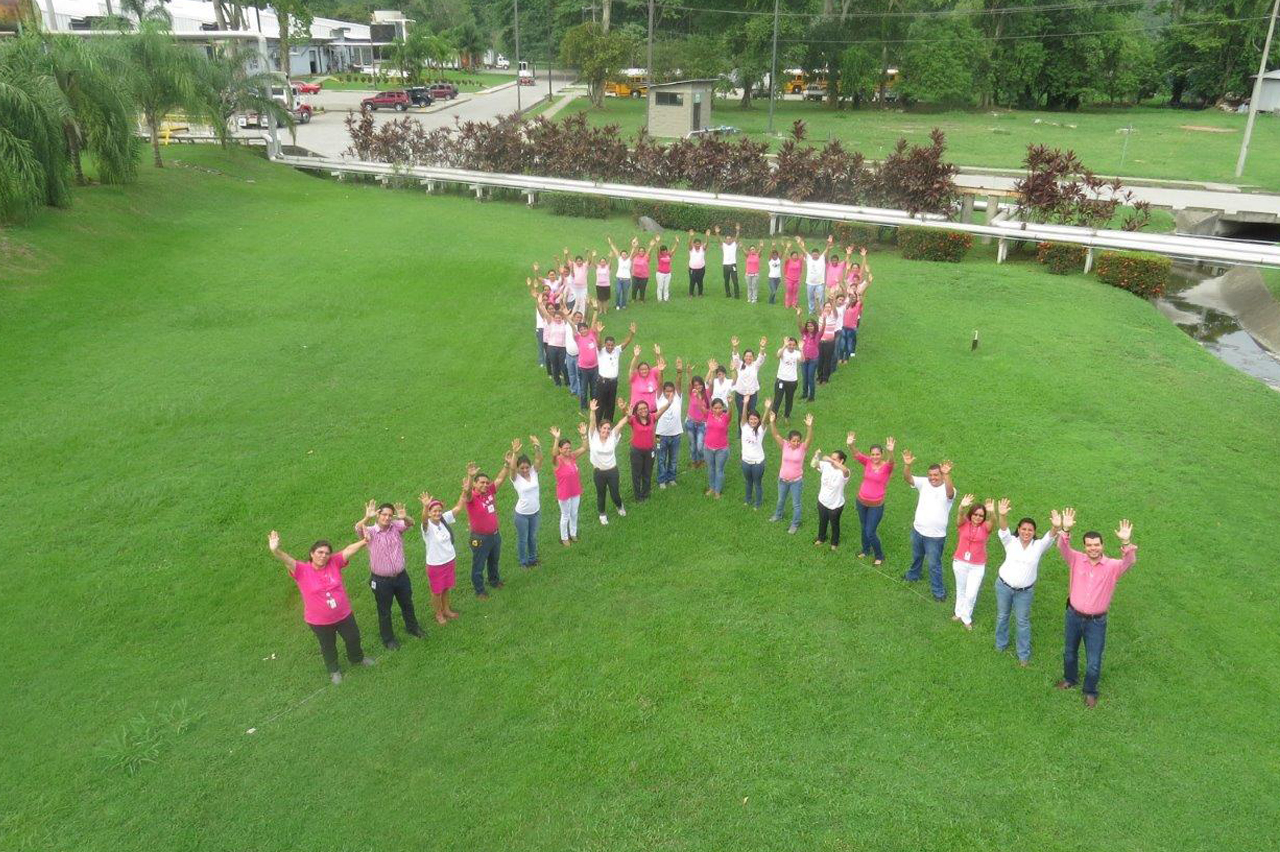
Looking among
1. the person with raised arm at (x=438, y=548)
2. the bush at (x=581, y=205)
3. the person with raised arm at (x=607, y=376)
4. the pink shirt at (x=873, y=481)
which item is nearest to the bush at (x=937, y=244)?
the bush at (x=581, y=205)

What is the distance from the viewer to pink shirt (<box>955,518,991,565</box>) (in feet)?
25.9

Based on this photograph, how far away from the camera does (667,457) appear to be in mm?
10891

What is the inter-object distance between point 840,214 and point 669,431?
49.9 ft

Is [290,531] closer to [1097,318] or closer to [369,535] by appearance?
[369,535]

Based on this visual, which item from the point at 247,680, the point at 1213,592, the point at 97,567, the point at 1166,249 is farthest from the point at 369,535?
the point at 1166,249

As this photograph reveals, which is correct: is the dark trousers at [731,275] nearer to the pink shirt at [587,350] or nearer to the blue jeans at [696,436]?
the pink shirt at [587,350]

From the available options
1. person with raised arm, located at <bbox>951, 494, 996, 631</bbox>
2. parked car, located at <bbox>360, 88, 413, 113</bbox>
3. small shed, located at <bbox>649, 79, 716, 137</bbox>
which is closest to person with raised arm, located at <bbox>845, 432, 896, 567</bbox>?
person with raised arm, located at <bbox>951, 494, 996, 631</bbox>

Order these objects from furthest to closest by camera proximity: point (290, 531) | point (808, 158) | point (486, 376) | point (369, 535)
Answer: point (808, 158), point (486, 376), point (290, 531), point (369, 535)

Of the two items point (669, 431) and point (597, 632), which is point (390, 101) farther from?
point (597, 632)

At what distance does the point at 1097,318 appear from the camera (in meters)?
17.1

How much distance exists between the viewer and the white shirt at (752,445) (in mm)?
10016

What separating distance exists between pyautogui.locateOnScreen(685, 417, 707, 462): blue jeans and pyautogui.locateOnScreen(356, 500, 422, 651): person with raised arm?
437 centimetres

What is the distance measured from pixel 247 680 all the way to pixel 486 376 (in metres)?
7.28

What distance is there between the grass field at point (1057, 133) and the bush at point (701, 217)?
14570mm
